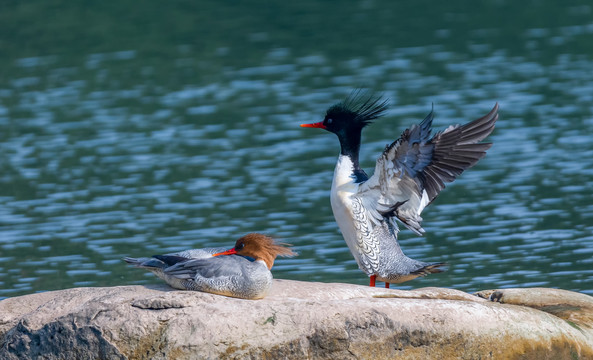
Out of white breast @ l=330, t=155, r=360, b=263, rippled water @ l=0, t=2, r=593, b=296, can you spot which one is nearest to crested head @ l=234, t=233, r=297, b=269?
white breast @ l=330, t=155, r=360, b=263

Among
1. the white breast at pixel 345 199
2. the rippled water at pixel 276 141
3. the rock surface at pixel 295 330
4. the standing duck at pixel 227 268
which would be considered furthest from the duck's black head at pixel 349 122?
Result: the rock surface at pixel 295 330

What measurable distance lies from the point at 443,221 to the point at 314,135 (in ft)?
17.1

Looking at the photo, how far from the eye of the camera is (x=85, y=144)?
19.0 metres

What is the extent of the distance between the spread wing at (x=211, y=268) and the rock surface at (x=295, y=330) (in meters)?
0.27

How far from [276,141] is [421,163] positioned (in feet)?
29.5

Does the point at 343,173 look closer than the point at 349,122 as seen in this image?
Yes

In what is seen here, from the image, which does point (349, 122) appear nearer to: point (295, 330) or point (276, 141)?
point (295, 330)

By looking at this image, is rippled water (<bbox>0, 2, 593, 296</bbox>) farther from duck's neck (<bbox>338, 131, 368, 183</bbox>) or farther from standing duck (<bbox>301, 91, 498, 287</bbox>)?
duck's neck (<bbox>338, 131, 368, 183</bbox>)

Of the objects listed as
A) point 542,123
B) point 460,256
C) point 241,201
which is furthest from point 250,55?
point 460,256

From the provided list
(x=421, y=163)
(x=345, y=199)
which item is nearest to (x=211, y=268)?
(x=345, y=199)

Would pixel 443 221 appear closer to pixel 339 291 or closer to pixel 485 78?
pixel 339 291

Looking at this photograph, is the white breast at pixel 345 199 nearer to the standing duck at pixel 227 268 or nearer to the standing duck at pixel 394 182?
the standing duck at pixel 394 182

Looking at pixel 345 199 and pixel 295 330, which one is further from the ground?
pixel 345 199

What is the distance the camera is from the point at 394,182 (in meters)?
9.84
